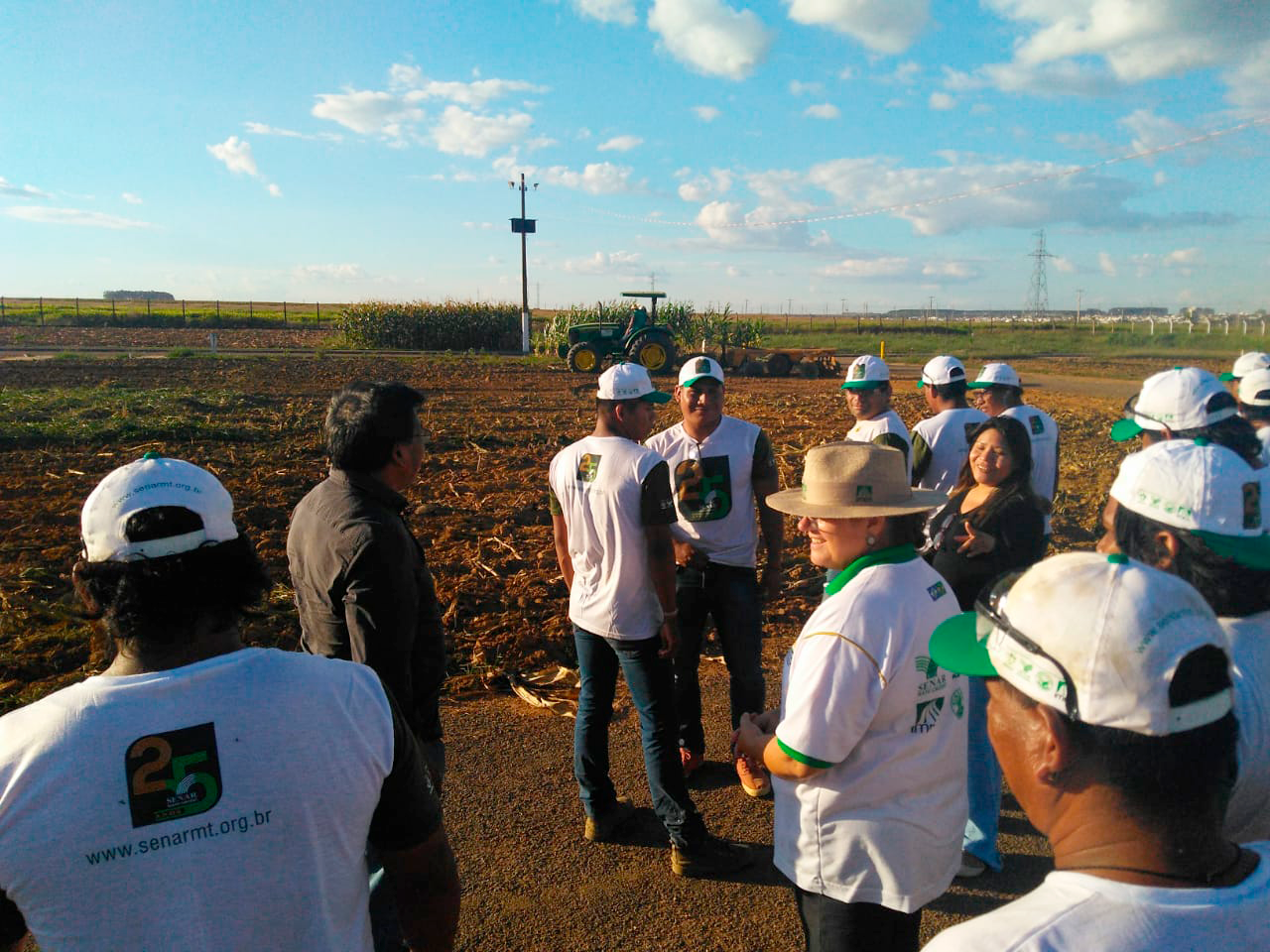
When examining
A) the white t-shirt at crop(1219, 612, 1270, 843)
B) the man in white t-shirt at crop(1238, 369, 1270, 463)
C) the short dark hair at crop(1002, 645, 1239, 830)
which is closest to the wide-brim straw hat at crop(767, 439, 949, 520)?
the white t-shirt at crop(1219, 612, 1270, 843)

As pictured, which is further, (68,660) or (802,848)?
(68,660)

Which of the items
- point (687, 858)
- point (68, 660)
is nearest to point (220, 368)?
point (68, 660)

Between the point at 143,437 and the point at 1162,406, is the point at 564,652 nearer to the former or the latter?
the point at 1162,406

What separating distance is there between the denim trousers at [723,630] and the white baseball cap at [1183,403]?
1.94m

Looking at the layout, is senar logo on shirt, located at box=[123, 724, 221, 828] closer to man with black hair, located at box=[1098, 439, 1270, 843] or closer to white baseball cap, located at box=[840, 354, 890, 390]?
man with black hair, located at box=[1098, 439, 1270, 843]

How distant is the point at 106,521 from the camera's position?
5.25ft

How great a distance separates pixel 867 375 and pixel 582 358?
74.4 feet

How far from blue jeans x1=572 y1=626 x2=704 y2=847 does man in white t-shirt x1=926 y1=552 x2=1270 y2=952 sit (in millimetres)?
2572

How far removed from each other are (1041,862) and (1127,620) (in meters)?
3.17

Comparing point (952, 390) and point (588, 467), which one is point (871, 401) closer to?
point (952, 390)

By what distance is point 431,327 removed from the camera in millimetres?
44969

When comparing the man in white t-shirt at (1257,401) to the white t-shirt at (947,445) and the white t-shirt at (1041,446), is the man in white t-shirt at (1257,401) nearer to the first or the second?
the white t-shirt at (1041,446)

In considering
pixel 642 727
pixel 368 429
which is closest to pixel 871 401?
pixel 642 727

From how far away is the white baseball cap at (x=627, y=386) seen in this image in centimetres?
383
